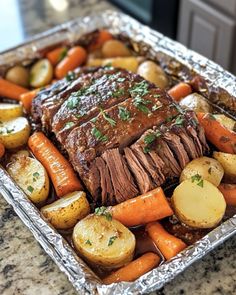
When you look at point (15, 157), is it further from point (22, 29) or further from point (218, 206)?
point (22, 29)

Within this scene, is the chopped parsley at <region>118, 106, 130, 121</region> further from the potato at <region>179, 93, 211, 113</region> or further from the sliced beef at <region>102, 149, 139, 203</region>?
the potato at <region>179, 93, 211, 113</region>

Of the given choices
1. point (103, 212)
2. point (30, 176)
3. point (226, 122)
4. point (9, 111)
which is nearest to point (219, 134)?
point (226, 122)

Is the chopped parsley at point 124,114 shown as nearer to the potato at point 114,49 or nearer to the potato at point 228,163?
the potato at point 228,163

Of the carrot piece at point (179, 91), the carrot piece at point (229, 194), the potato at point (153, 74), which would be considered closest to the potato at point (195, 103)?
the carrot piece at point (179, 91)

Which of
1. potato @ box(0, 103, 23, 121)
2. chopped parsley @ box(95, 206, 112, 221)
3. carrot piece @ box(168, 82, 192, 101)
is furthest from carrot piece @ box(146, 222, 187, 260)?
potato @ box(0, 103, 23, 121)

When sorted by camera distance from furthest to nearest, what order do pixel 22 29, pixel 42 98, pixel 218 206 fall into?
pixel 22 29
pixel 42 98
pixel 218 206

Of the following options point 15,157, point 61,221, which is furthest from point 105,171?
point 15,157
